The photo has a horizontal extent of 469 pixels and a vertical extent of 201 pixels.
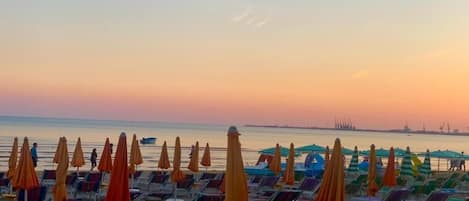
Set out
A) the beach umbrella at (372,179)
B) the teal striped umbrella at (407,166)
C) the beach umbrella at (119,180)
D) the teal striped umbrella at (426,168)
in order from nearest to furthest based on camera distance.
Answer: the beach umbrella at (119,180)
the beach umbrella at (372,179)
the teal striped umbrella at (407,166)
the teal striped umbrella at (426,168)

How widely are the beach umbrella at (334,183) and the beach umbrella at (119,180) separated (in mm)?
2041

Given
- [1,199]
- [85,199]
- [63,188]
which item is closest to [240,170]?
[63,188]

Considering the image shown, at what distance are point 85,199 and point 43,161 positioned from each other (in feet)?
85.3

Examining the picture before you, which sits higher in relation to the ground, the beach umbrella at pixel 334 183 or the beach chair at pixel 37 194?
the beach umbrella at pixel 334 183

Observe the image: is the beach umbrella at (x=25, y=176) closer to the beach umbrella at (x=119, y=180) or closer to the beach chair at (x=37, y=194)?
the beach chair at (x=37, y=194)

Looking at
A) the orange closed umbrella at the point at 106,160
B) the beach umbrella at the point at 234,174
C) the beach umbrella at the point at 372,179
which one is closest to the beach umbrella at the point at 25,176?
the orange closed umbrella at the point at 106,160

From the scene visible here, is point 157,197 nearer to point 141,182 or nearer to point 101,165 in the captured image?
point 101,165

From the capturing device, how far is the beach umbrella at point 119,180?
7.69 m

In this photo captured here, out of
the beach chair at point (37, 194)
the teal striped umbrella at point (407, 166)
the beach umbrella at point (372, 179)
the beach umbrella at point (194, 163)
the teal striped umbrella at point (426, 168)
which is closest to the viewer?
the beach chair at point (37, 194)

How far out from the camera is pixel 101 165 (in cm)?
1526

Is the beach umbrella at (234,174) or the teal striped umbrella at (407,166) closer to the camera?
the beach umbrella at (234,174)

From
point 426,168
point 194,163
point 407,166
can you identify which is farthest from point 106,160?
point 426,168

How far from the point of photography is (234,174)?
22.3 ft

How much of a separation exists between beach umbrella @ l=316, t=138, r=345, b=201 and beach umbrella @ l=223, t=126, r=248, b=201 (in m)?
0.90
